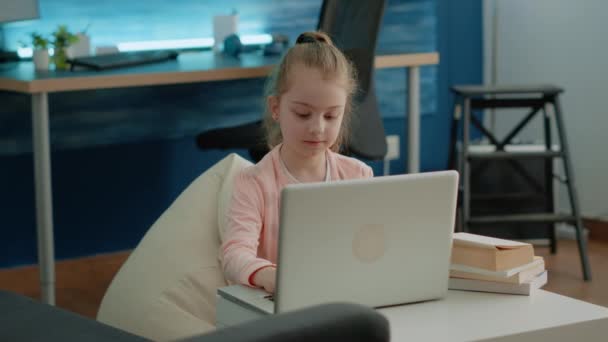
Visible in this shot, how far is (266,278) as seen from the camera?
153cm

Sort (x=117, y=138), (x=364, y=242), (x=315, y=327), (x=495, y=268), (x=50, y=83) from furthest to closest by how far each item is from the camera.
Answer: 1. (x=117, y=138)
2. (x=50, y=83)
3. (x=495, y=268)
4. (x=364, y=242)
5. (x=315, y=327)

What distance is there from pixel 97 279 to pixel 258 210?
1975 mm

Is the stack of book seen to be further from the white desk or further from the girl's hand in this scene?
the girl's hand

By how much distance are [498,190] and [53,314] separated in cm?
234

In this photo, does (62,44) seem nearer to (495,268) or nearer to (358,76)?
(358,76)

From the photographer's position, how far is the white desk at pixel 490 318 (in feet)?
4.59

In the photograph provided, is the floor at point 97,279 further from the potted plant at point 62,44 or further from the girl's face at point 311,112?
the girl's face at point 311,112

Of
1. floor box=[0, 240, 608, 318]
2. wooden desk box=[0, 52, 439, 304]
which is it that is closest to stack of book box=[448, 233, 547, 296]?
wooden desk box=[0, 52, 439, 304]

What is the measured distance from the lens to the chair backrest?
326 centimetres

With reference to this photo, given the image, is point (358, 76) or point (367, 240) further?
point (358, 76)

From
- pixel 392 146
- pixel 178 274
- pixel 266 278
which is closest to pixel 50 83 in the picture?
pixel 178 274

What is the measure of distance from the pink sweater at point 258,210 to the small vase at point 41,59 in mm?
1585

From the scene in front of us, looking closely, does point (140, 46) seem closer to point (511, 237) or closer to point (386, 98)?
point (386, 98)

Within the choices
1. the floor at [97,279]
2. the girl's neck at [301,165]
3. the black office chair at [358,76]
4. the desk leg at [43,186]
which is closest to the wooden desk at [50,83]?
the desk leg at [43,186]
